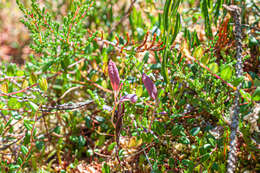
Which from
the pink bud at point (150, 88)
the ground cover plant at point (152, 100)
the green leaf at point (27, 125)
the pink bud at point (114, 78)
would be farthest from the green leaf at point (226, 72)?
the green leaf at point (27, 125)

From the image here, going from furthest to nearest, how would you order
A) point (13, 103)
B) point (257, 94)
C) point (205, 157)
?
point (13, 103) < point (205, 157) < point (257, 94)

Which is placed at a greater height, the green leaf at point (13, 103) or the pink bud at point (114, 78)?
the pink bud at point (114, 78)

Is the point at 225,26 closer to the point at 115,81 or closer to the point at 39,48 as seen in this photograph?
the point at 115,81

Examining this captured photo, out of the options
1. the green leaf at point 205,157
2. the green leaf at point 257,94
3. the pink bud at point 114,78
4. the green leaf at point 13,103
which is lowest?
the green leaf at point 205,157

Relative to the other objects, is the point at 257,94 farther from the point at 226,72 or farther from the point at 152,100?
the point at 152,100

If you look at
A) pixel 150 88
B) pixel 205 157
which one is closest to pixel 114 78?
pixel 150 88

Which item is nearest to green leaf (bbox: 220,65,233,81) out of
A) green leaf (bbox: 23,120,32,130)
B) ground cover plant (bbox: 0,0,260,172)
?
ground cover plant (bbox: 0,0,260,172)

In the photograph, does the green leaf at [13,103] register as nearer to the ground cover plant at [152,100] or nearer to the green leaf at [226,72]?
the ground cover plant at [152,100]
